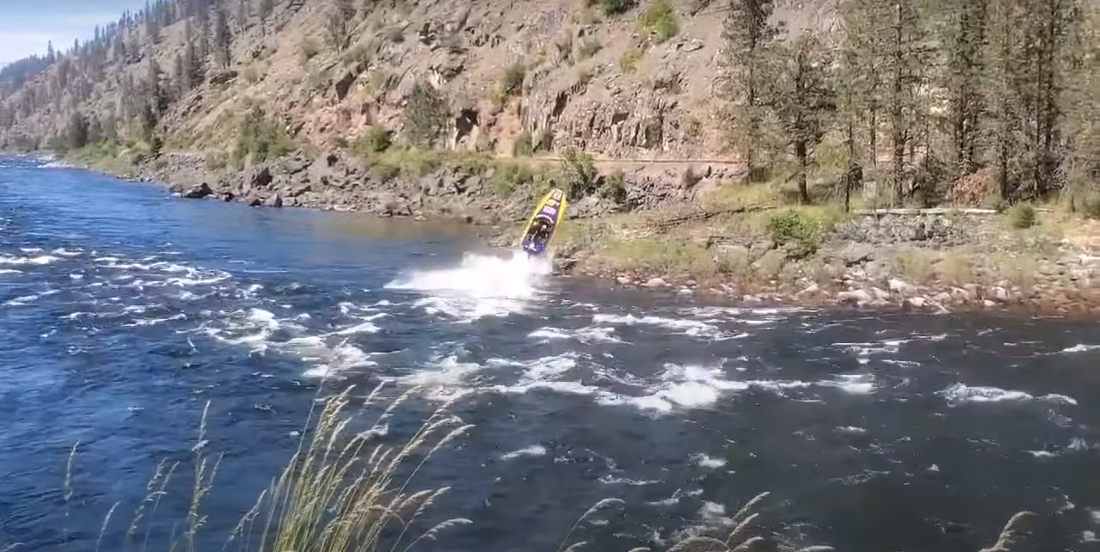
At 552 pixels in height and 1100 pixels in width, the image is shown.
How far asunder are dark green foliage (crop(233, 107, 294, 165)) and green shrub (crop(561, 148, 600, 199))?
34.3 meters

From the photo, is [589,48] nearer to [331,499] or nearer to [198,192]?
[198,192]

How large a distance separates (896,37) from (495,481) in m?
26.5

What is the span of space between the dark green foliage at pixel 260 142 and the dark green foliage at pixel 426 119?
13.2 m

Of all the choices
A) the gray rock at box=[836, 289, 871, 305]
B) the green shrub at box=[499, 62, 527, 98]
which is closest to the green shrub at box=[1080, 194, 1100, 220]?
the gray rock at box=[836, 289, 871, 305]

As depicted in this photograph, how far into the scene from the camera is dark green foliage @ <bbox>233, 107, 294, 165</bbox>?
78375 millimetres

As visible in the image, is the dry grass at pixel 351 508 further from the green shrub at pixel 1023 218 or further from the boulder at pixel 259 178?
the boulder at pixel 259 178

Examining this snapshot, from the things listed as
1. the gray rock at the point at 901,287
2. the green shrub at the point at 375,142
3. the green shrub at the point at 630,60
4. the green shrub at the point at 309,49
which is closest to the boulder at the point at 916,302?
the gray rock at the point at 901,287

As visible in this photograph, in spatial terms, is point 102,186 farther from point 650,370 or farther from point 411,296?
point 650,370

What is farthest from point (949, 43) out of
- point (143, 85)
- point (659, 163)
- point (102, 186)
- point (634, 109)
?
point (143, 85)

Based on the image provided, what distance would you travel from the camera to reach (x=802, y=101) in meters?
37.0

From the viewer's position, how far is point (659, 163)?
51156mm

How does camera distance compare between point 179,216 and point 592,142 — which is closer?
point 179,216

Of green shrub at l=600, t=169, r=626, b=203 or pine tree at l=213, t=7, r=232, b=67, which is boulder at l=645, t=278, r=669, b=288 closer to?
green shrub at l=600, t=169, r=626, b=203

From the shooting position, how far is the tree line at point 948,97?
3222 cm
